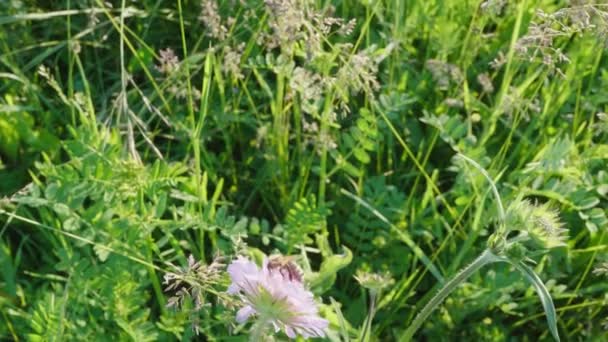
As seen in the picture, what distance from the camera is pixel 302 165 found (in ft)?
6.15

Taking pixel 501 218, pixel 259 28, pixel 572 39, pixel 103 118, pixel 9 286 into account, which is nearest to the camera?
pixel 501 218

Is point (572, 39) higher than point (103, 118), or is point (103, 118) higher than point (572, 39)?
point (572, 39)

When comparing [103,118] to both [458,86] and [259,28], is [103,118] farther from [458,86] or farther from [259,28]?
[458,86]

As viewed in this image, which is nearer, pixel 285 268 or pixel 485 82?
pixel 285 268

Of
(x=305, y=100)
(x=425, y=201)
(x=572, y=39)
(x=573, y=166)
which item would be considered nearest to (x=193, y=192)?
(x=305, y=100)

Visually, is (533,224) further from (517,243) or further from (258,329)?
(258,329)

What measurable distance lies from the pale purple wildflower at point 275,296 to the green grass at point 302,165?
39cm

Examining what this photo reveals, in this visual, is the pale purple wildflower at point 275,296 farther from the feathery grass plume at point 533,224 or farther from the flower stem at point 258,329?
the feathery grass plume at point 533,224

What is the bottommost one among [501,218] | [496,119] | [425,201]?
[425,201]

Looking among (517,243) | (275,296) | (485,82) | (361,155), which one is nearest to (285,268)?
(275,296)

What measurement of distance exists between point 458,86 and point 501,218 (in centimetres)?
75

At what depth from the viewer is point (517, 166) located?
1.94 meters

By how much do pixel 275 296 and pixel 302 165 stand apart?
0.76 metres

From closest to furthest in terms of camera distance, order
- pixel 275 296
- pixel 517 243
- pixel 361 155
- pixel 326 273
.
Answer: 1. pixel 275 296
2. pixel 517 243
3. pixel 326 273
4. pixel 361 155
